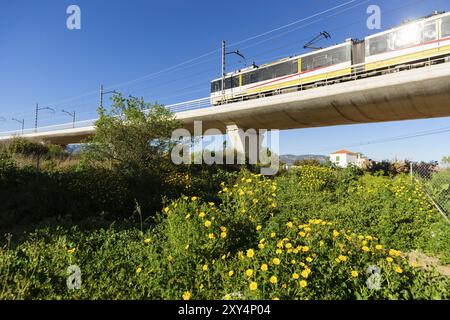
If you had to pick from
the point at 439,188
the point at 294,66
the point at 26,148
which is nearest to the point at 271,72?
the point at 294,66

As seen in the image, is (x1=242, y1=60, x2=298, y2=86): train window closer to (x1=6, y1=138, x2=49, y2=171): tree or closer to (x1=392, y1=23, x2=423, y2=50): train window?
(x1=392, y1=23, x2=423, y2=50): train window

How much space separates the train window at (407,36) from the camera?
1429cm

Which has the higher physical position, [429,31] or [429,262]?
[429,31]

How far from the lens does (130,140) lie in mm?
10930

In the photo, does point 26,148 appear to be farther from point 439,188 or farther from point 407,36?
point 407,36

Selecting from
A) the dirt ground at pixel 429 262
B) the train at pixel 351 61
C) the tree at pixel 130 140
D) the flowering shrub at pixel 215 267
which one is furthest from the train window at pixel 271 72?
the flowering shrub at pixel 215 267

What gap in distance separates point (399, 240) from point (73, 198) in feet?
24.4

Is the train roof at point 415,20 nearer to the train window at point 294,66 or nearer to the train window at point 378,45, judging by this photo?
the train window at point 378,45

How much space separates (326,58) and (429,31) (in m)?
5.72

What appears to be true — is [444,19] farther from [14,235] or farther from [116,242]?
[14,235]

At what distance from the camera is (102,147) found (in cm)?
1083

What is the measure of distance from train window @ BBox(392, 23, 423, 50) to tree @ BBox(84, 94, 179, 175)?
13542 mm

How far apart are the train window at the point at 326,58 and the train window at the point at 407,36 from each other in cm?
262
